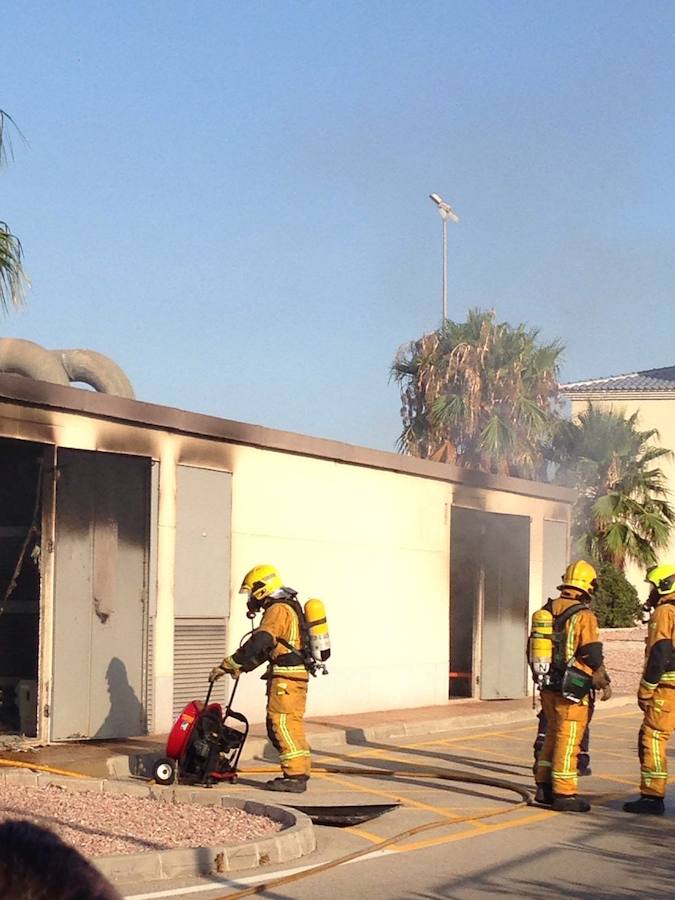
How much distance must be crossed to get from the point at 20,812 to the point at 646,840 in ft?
13.5

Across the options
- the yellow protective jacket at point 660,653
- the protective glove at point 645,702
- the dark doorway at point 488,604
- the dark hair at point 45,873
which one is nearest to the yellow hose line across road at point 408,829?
the protective glove at point 645,702

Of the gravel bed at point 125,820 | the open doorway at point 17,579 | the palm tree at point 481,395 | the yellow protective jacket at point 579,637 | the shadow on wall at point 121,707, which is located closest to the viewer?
the gravel bed at point 125,820

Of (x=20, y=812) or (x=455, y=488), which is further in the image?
(x=455, y=488)

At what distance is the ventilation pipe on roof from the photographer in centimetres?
1689

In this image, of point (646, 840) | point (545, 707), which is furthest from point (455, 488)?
point (646, 840)

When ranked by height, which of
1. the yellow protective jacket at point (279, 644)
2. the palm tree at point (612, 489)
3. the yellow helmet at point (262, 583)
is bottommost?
the yellow protective jacket at point (279, 644)

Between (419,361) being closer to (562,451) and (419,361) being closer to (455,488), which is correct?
(562,451)

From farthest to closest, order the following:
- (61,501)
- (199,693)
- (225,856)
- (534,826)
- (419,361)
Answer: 1. (419,361)
2. (199,693)
3. (61,501)
4. (534,826)
5. (225,856)

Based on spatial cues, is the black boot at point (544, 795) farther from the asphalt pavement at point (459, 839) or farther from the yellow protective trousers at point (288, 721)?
the yellow protective trousers at point (288, 721)

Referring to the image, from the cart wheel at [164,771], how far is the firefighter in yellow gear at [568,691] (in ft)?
9.44

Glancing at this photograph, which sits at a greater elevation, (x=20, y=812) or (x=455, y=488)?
(x=455, y=488)

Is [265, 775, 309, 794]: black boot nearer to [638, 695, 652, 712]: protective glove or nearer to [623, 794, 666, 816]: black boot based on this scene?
[623, 794, 666, 816]: black boot

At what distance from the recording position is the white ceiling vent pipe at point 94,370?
18500 millimetres

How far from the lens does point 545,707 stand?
10.6m
